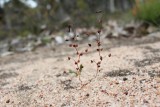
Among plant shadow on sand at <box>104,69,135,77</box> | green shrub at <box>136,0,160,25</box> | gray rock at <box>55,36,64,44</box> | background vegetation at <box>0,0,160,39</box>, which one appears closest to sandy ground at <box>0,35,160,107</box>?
plant shadow on sand at <box>104,69,135,77</box>

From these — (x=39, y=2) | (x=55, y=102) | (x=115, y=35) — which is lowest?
(x=55, y=102)

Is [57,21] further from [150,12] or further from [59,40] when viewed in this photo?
[150,12]

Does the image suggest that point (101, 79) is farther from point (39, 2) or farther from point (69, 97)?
point (39, 2)

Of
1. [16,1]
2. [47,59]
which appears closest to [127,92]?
[47,59]

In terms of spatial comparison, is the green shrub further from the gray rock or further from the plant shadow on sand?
the plant shadow on sand

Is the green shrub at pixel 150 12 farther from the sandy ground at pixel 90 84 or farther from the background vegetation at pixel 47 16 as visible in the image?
the sandy ground at pixel 90 84

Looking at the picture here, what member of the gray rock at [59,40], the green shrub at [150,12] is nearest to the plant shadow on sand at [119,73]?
the green shrub at [150,12]
